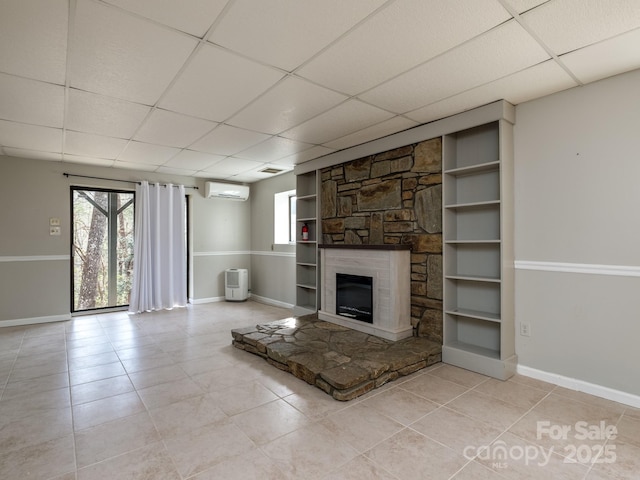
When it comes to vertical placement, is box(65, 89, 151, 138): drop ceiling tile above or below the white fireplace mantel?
above

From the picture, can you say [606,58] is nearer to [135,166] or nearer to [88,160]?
[135,166]

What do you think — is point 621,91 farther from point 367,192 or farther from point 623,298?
point 367,192

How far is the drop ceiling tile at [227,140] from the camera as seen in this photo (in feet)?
12.2

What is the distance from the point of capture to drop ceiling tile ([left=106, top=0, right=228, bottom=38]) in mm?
1726

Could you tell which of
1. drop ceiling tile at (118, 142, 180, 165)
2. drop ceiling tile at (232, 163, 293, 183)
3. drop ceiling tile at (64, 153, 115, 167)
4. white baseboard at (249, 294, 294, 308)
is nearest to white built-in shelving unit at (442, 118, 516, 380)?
drop ceiling tile at (232, 163, 293, 183)

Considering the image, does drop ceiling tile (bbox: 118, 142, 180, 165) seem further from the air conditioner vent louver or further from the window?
the window

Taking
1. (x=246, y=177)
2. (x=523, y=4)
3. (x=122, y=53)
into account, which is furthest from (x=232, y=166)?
(x=523, y=4)

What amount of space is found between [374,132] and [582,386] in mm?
3066

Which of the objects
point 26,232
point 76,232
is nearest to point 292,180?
point 76,232

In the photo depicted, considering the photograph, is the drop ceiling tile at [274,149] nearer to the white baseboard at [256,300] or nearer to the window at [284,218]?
the window at [284,218]

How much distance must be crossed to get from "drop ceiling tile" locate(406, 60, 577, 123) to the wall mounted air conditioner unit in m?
4.18

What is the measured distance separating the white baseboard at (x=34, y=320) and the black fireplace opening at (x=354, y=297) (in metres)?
4.33

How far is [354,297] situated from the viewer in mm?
4059

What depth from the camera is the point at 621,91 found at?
2533 millimetres
